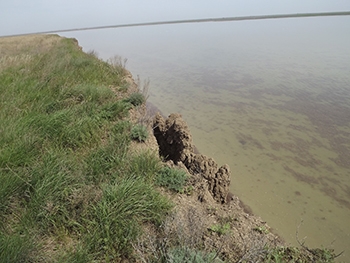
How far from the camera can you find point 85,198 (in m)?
2.75

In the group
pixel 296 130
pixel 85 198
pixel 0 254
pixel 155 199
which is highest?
pixel 0 254

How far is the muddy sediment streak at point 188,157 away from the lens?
14.4 ft

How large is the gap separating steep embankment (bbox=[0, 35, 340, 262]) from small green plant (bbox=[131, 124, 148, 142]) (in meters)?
0.02

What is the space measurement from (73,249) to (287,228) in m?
3.72

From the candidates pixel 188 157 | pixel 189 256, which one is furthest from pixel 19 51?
pixel 189 256

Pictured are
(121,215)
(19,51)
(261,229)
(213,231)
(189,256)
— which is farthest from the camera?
(19,51)

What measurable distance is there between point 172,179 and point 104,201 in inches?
42.8

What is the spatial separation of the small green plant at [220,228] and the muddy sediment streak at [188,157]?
1.10m

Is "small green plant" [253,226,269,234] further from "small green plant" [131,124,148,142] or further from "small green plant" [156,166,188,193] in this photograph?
"small green plant" [131,124,148,142]

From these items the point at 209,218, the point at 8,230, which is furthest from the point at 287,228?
the point at 8,230

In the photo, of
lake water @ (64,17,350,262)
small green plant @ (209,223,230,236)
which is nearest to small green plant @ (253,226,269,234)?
small green plant @ (209,223,230,236)

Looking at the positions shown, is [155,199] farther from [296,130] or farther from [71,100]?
[296,130]

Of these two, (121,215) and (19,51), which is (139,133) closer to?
(121,215)

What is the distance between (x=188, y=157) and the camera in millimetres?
4949
